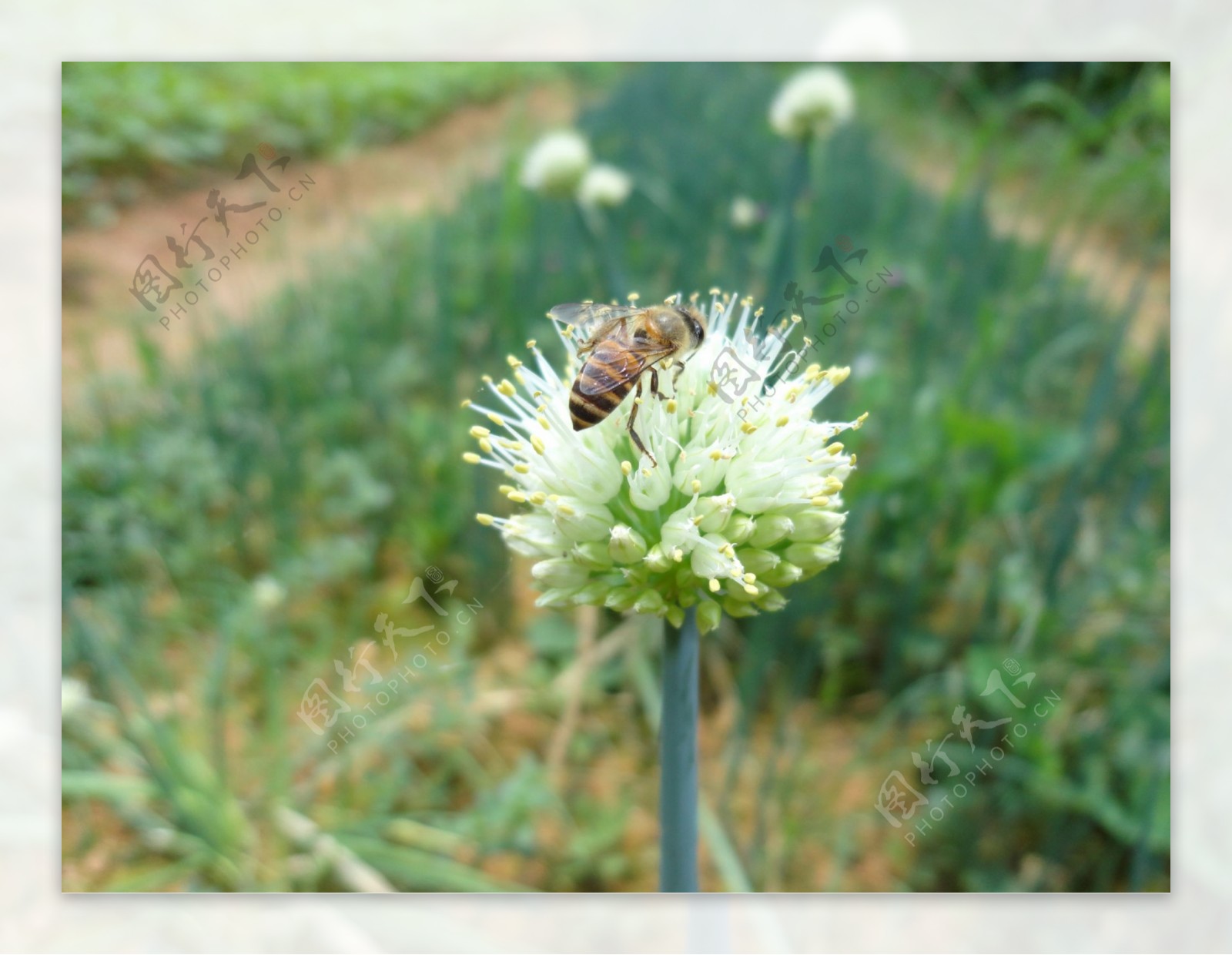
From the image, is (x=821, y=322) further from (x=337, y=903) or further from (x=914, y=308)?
(x=337, y=903)

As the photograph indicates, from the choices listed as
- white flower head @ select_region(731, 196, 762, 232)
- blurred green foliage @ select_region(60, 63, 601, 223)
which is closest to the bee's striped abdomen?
blurred green foliage @ select_region(60, 63, 601, 223)

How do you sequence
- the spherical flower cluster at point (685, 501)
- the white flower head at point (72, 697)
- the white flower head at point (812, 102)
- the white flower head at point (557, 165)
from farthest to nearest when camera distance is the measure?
the white flower head at point (557, 165), the white flower head at point (812, 102), the white flower head at point (72, 697), the spherical flower cluster at point (685, 501)

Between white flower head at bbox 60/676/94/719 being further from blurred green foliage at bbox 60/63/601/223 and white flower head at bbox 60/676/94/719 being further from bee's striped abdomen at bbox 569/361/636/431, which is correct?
bee's striped abdomen at bbox 569/361/636/431

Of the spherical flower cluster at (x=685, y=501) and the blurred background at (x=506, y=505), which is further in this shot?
the blurred background at (x=506, y=505)

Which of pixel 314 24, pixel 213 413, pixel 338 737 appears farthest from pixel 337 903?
pixel 314 24

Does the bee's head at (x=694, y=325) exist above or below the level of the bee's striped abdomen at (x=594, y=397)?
above

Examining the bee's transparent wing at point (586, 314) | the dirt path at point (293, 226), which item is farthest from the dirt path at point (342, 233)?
the bee's transparent wing at point (586, 314)

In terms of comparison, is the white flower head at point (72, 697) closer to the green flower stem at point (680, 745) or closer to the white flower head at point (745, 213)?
the green flower stem at point (680, 745)
